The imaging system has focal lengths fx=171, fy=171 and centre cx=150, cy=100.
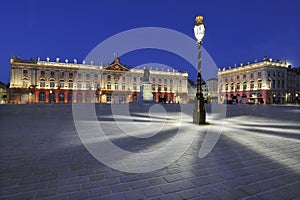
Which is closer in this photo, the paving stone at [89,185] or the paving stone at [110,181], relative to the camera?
the paving stone at [89,185]

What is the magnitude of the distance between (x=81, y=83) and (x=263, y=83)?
2411 inches

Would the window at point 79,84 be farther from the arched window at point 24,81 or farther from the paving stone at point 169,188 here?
the paving stone at point 169,188

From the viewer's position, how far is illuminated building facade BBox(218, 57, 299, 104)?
2211 inches

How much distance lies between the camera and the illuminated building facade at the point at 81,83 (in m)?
50.8

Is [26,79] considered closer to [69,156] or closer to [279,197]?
[69,156]

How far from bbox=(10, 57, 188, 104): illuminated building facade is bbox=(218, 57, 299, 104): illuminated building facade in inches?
838

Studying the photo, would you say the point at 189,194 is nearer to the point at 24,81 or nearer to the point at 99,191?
the point at 99,191

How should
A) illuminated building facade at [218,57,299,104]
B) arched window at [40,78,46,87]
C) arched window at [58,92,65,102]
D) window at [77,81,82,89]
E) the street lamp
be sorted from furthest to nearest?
1. window at [77,81,82,89]
2. illuminated building facade at [218,57,299,104]
3. arched window at [58,92,65,102]
4. arched window at [40,78,46,87]
5. the street lamp

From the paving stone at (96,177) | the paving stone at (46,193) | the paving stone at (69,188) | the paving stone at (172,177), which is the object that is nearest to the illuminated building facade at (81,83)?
the paving stone at (172,177)

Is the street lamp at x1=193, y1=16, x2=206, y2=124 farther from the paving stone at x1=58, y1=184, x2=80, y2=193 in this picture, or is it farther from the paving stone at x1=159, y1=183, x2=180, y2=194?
the paving stone at x1=58, y1=184, x2=80, y2=193

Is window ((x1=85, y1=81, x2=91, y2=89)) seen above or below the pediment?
below

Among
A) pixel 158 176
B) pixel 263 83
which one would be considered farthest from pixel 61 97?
pixel 263 83

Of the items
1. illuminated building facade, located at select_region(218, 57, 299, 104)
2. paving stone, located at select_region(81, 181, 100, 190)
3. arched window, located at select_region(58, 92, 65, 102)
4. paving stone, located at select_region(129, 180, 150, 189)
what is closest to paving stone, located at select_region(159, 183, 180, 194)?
paving stone, located at select_region(129, 180, 150, 189)

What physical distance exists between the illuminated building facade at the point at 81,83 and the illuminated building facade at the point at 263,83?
69.8 feet
